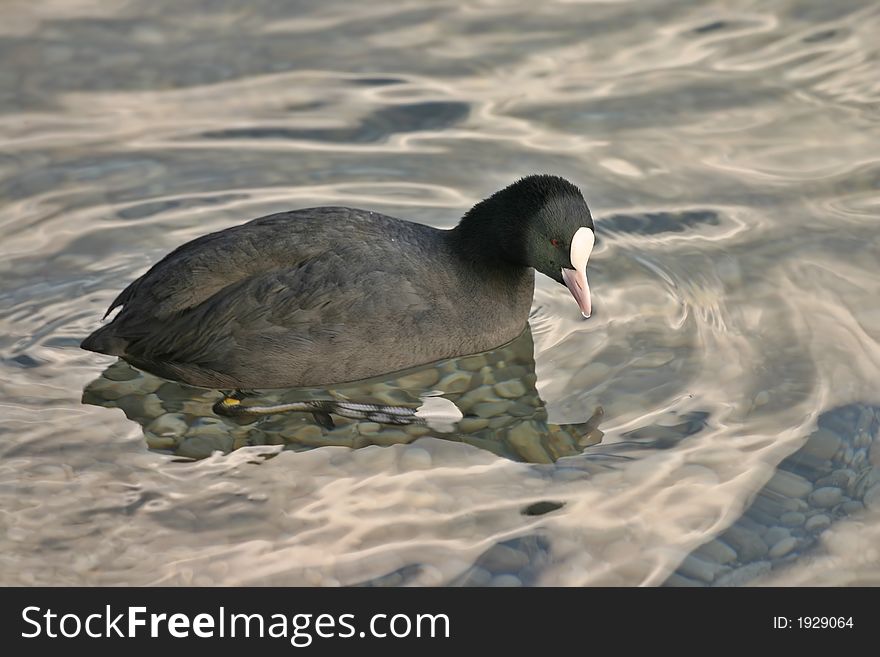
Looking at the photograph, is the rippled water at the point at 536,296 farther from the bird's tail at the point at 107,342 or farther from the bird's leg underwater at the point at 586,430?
the bird's tail at the point at 107,342

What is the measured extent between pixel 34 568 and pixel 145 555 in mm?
405

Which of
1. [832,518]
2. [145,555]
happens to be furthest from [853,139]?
[145,555]

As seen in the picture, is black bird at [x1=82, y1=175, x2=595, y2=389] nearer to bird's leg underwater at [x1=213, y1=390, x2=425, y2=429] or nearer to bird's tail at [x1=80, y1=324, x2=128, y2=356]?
bird's tail at [x1=80, y1=324, x2=128, y2=356]

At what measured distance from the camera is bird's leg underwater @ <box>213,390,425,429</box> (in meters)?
5.77

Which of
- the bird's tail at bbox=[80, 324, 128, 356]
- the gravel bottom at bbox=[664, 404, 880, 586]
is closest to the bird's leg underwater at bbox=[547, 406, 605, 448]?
the gravel bottom at bbox=[664, 404, 880, 586]

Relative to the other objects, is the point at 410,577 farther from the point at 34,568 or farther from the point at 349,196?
the point at 349,196

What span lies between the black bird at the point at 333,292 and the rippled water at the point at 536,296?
22 cm

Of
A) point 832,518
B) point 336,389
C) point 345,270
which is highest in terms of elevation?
point 345,270

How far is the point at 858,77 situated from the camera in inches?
351

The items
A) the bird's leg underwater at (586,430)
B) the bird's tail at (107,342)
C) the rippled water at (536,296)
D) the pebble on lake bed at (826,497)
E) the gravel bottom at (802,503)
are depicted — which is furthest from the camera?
the bird's tail at (107,342)

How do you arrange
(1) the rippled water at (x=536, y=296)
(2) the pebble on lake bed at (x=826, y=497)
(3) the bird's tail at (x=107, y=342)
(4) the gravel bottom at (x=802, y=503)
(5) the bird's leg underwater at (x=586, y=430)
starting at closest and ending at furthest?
(4) the gravel bottom at (x=802, y=503)
(1) the rippled water at (x=536, y=296)
(2) the pebble on lake bed at (x=826, y=497)
(5) the bird's leg underwater at (x=586, y=430)
(3) the bird's tail at (x=107, y=342)

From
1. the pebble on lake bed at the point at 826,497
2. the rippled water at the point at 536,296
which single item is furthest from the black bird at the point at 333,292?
the pebble on lake bed at the point at 826,497

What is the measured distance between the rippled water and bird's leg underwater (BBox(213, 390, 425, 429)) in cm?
5

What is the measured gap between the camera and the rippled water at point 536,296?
5.06 metres
